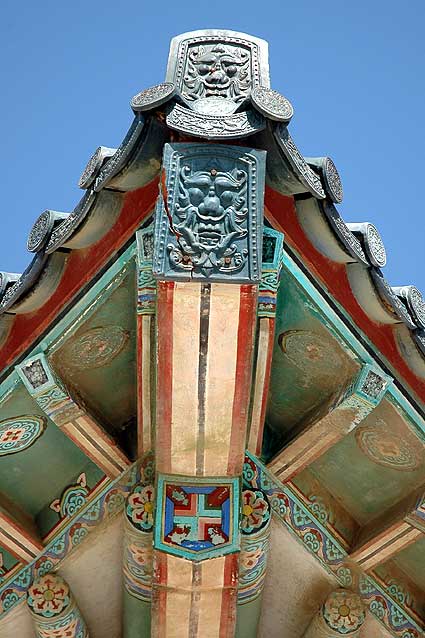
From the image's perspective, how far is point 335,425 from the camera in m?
5.84

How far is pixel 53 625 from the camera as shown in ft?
20.3

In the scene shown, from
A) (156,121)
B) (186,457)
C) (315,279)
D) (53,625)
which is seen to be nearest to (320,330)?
(315,279)

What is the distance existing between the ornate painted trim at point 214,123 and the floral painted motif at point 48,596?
7.45ft

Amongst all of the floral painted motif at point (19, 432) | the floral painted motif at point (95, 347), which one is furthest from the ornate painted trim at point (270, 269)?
the floral painted motif at point (19, 432)

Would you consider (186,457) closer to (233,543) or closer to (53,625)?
(233,543)

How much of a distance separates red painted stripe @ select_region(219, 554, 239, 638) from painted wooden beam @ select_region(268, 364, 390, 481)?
0.48 m

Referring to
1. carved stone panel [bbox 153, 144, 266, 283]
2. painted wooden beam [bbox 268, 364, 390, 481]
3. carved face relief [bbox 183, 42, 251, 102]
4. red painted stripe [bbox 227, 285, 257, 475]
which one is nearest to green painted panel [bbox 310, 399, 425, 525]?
painted wooden beam [bbox 268, 364, 390, 481]

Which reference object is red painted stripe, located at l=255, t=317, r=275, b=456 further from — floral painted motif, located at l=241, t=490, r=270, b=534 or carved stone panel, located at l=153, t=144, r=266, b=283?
carved stone panel, located at l=153, t=144, r=266, b=283

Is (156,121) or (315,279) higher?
(156,121)

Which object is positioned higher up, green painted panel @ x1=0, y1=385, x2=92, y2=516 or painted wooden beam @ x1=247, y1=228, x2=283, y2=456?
green painted panel @ x1=0, y1=385, x2=92, y2=516

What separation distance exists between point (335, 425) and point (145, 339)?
0.94 metres

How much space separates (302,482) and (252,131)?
190cm

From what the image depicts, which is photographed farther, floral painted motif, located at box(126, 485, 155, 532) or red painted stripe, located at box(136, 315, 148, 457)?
floral painted motif, located at box(126, 485, 155, 532)

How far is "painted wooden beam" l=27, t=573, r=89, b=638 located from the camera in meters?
6.14
